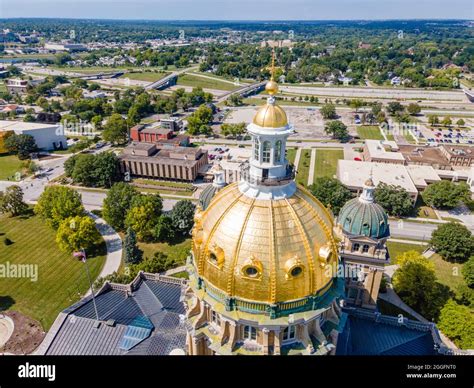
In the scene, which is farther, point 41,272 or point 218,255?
point 41,272

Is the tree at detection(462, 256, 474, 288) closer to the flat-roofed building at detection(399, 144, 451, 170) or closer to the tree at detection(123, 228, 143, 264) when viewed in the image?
the flat-roofed building at detection(399, 144, 451, 170)

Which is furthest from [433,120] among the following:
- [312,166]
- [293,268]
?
[293,268]

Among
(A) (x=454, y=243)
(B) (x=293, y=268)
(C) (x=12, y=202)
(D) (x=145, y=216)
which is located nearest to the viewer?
(B) (x=293, y=268)

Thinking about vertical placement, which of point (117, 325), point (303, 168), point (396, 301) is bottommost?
point (396, 301)

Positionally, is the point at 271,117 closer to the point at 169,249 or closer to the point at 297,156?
the point at 169,249

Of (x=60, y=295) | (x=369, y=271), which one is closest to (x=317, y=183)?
(x=369, y=271)

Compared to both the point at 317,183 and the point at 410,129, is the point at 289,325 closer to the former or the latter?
the point at 317,183

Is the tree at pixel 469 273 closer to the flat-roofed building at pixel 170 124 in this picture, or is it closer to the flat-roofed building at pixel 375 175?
the flat-roofed building at pixel 375 175
